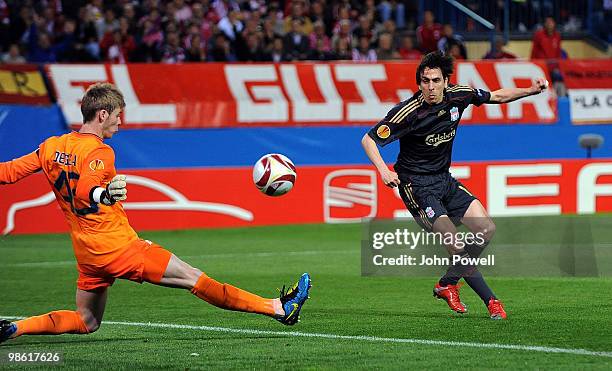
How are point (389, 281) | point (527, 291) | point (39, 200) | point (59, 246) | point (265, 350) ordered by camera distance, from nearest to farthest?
1. point (265, 350)
2. point (527, 291)
3. point (389, 281)
4. point (59, 246)
5. point (39, 200)

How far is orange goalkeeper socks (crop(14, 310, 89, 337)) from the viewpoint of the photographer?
7.88 meters

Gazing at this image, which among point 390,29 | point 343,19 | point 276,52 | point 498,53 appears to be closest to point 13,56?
point 276,52

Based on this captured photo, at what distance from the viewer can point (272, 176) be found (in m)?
9.82

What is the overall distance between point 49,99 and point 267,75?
3.73 m

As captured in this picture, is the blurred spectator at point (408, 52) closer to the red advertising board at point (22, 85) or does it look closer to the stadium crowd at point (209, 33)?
the stadium crowd at point (209, 33)

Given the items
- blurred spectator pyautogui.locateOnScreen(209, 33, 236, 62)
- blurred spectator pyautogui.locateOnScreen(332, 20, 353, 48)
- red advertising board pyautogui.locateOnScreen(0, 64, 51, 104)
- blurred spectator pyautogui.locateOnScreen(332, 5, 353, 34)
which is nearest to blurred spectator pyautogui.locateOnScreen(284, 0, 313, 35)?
blurred spectator pyautogui.locateOnScreen(332, 5, 353, 34)

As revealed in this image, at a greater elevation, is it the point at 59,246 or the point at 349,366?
the point at 349,366

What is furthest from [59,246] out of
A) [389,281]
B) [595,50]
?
[595,50]

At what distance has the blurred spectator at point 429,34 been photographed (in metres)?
23.0

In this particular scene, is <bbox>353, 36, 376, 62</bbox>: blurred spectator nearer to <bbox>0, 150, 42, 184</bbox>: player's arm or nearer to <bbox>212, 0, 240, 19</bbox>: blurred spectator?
<bbox>212, 0, 240, 19</bbox>: blurred spectator

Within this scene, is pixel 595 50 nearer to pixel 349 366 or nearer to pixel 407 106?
pixel 407 106

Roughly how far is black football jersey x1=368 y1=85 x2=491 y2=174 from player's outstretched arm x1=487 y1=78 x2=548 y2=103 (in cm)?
A: 8

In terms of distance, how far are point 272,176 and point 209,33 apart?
12.8m

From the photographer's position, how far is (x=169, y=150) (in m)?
19.8
